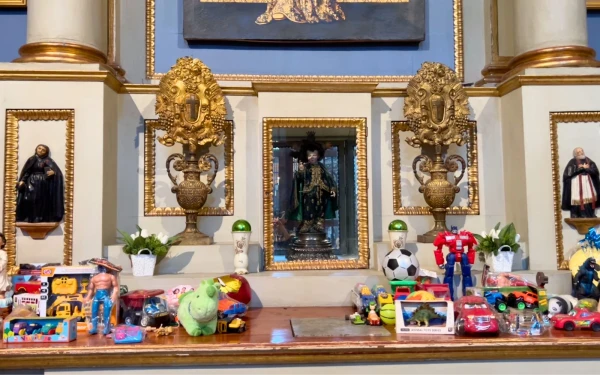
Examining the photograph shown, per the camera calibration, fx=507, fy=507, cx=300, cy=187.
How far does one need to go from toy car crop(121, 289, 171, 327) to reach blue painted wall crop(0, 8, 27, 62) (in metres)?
2.99

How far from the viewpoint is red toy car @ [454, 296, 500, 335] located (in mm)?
2629

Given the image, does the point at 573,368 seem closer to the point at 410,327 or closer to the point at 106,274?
the point at 410,327

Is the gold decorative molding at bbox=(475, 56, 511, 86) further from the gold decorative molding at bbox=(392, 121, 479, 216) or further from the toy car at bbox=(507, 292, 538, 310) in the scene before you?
the toy car at bbox=(507, 292, 538, 310)

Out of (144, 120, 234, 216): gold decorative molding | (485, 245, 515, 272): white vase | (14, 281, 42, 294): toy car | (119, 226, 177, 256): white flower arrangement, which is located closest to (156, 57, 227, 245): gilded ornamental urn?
(144, 120, 234, 216): gold decorative molding

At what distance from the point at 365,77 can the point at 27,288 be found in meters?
3.35

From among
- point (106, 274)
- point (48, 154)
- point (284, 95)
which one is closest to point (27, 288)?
point (106, 274)

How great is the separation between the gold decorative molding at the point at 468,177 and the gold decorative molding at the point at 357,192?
384 mm

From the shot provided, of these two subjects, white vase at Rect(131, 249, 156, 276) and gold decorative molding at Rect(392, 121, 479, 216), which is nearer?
white vase at Rect(131, 249, 156, 276)

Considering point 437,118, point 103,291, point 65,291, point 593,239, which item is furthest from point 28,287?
point 593,239

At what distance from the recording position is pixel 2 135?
3775 mm

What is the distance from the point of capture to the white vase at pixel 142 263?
11.8 feet

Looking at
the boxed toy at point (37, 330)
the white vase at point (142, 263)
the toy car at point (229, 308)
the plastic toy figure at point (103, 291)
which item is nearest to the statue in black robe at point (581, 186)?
the toy car at point (229, 308)

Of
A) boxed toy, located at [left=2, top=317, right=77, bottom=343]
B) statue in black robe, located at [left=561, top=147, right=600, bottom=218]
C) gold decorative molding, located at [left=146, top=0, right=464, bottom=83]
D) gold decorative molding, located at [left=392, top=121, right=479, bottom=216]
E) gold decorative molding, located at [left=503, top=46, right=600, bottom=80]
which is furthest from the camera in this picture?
gold decorative molding, located at [left=146, top=0, right=464, bottom=83]

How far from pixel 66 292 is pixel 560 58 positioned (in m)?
4.07
